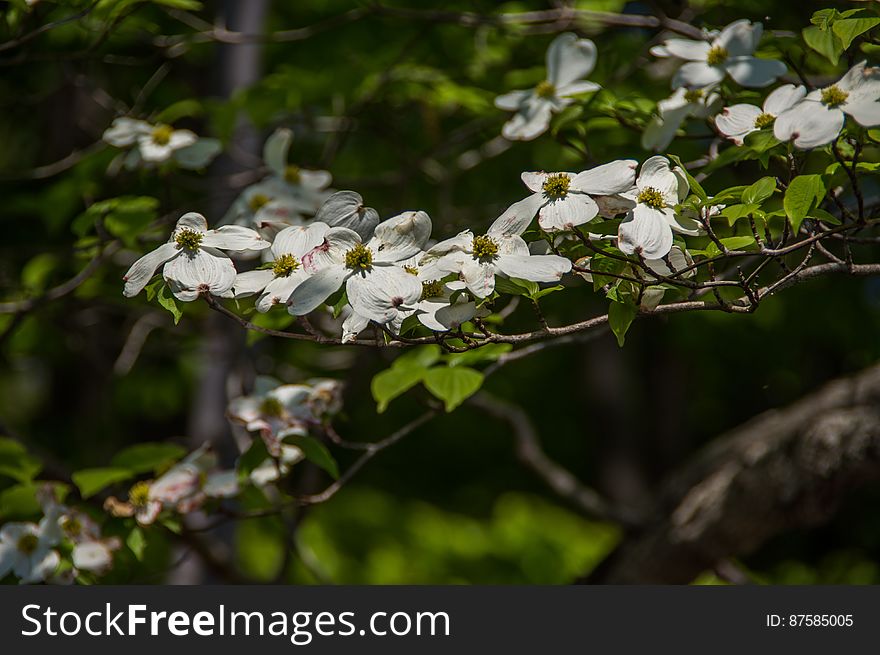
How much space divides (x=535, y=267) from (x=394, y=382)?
1.05ft

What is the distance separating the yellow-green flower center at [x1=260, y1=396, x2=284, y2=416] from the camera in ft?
3.90

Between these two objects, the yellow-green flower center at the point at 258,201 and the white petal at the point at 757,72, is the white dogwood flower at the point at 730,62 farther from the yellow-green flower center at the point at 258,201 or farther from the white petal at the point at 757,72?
the yellow-green flower center at the point at 258,201

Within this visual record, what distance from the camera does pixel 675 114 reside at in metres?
1.11

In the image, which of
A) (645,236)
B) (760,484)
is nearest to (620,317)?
(645,236)

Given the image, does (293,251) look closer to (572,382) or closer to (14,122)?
(14,122)

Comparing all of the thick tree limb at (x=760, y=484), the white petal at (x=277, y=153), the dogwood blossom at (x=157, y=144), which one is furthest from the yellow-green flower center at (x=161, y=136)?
the thick tree limb at (x=760, y=484)

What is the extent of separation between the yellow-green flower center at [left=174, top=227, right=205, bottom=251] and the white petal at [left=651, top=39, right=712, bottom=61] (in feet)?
2.22

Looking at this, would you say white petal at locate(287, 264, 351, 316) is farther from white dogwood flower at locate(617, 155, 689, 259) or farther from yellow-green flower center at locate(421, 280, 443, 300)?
white dogwood flower at locate(617, 155, 689, 259)

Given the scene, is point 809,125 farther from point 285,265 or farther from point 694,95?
point 285,265

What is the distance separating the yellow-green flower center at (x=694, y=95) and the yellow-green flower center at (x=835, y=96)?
284 mm

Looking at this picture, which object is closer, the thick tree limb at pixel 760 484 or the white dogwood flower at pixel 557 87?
Result: the white dogwood flower at pixel 557 87

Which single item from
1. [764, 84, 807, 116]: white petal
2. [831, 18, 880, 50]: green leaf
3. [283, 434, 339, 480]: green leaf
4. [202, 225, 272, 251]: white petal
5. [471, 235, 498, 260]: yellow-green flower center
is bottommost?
[283, 434, 339, 480]: green leaf

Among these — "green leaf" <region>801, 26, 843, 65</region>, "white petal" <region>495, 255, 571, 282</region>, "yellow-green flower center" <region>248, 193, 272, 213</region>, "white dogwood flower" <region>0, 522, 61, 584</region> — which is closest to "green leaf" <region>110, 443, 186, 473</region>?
"white dogwood flower" <region>0, 522, 61, 584</region>

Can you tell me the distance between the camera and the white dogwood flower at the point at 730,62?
107cm
